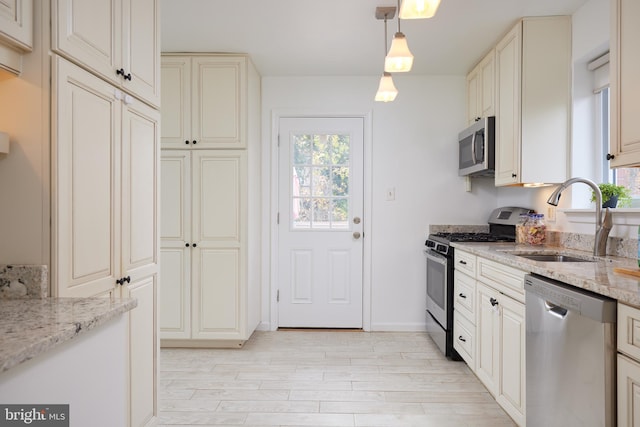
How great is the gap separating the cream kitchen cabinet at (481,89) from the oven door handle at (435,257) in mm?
1207

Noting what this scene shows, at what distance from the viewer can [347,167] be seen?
371cm

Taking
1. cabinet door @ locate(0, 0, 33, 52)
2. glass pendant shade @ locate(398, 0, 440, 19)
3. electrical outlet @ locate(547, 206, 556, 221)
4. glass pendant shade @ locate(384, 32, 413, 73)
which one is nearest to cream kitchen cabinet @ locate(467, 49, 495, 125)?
electrical outlet @ locate(547, 206, 556, 221)

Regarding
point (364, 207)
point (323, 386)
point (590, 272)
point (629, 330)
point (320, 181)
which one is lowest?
point (323, 386)

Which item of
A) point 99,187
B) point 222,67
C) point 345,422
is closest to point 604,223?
point 345,422

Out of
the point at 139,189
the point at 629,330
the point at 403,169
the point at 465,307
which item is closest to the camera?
the point at 629,330

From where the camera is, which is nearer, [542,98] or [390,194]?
[542,98]

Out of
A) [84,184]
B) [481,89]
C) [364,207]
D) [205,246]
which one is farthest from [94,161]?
[481,89]

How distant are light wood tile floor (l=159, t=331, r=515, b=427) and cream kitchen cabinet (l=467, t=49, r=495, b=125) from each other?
2048 millimetres

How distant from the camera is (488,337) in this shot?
2.29 metres

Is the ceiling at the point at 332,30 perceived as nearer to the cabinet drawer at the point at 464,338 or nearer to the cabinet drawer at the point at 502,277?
the cabinet drawer at the point at 502,277

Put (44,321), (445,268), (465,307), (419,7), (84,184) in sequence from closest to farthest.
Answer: (44,321) → (84,184) → (419,7) → (465,307) → (445,268)

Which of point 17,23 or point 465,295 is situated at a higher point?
point 17,23

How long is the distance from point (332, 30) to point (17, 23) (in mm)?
2052

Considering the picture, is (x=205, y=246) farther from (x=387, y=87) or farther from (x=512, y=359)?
(x=512, y=359)
